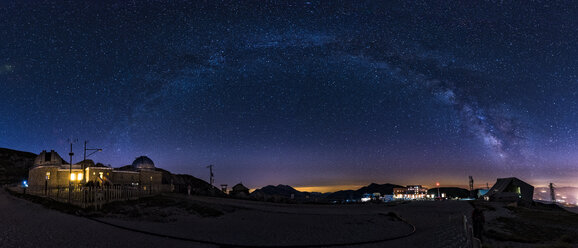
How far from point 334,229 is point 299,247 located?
514cm

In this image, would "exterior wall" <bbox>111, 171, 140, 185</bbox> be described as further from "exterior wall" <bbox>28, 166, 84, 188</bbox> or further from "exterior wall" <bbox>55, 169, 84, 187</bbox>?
"exterior wall" <bbox>55, 169, 84, 187</bbox>

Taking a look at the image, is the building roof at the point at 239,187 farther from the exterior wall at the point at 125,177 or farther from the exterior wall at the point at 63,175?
the exterior wall at the point at 63,175

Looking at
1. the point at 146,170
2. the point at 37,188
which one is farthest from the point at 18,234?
the point at 146,170

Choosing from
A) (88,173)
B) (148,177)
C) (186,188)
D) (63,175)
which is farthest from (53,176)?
(186,188)

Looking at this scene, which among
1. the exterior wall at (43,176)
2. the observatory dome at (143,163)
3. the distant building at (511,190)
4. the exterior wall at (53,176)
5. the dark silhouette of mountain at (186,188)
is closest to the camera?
the dark silhouette of mountain at (186,188)

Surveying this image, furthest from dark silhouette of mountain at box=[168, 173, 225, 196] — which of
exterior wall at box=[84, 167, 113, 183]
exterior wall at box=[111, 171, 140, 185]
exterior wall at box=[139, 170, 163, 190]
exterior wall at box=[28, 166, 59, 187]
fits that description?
exterior wall at box=[28, 166, 59, 187]

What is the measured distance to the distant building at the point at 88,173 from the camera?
49.6 m

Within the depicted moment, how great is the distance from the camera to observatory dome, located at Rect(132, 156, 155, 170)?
58.2 meters

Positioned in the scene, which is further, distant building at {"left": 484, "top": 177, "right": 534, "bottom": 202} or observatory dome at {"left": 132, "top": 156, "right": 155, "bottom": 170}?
distant building at {"left": 484, "top": 177, "right": 534, "bottom": 202}

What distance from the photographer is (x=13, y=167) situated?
120m

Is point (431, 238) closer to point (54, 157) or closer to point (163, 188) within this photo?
point (163, 188)

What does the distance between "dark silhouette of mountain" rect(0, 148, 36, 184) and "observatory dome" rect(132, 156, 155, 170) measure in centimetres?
6137

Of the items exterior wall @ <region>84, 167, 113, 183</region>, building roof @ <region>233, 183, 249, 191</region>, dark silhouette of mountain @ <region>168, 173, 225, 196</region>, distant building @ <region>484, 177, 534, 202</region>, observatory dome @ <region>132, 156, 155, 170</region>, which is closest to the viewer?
dark silhouette of mountain @ <region>168, 173, 225, 196</region>

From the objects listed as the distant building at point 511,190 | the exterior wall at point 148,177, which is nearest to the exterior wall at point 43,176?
the exterior wall at point 148,177
